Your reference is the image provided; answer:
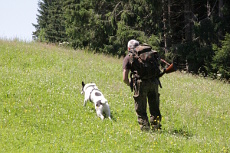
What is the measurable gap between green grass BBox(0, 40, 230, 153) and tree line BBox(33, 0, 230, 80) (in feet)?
14.9

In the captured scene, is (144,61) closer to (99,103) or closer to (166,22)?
(99,103)

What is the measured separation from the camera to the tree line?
19422mm

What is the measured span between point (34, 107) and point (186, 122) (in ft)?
15.6

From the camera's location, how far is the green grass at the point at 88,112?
276 inches

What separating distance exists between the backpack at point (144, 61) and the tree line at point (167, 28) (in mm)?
11238

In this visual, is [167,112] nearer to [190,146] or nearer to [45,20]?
[190,146]

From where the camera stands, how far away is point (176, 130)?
861 cm

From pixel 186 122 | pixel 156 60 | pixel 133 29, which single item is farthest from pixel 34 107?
pixel 133 29

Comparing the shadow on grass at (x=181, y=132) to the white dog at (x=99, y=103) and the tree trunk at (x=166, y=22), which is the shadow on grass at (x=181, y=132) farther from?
the tree trunk at (x=166, y=22)

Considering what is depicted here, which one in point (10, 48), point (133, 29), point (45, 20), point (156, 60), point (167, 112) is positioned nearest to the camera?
point (156, 60)

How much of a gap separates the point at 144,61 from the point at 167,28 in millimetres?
15254

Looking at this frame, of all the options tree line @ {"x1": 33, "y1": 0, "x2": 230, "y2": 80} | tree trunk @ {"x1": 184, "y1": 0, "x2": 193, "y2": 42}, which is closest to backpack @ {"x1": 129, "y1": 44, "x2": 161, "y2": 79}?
tree line @ {"x1": 33, "y1": 0, "x2": 230, "y2": 80}

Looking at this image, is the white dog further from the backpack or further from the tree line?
the tree line

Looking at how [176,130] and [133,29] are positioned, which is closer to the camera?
[176,130]
